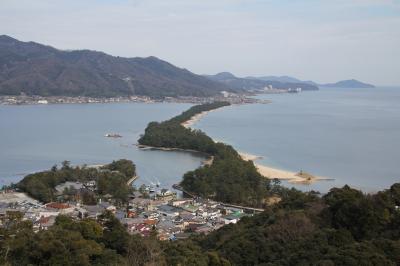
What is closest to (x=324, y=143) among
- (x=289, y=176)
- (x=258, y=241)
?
(x=289, y=176)

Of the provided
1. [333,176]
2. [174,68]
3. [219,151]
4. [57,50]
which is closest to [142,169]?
[219,151]

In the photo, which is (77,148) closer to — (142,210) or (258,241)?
(142,210)

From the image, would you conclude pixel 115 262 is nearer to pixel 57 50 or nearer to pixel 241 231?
pixel 241 231

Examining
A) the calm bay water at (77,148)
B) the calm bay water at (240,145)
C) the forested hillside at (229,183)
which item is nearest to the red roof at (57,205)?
the forested hillside at (229,183)

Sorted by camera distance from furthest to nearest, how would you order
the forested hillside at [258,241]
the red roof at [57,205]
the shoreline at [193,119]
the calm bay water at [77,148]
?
1. the shoreline at [193,119]
2. the calm bay water at [77,148]
3. the red roof at [57,205]
4. the forested hillside at [258,241]

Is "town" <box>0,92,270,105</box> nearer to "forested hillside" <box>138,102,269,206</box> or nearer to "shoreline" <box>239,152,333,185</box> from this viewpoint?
"shoreline" <box>239,152,333,185</box>

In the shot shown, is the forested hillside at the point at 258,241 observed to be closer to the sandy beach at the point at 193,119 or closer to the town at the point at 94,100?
the sandy beach at the point at 193,119
